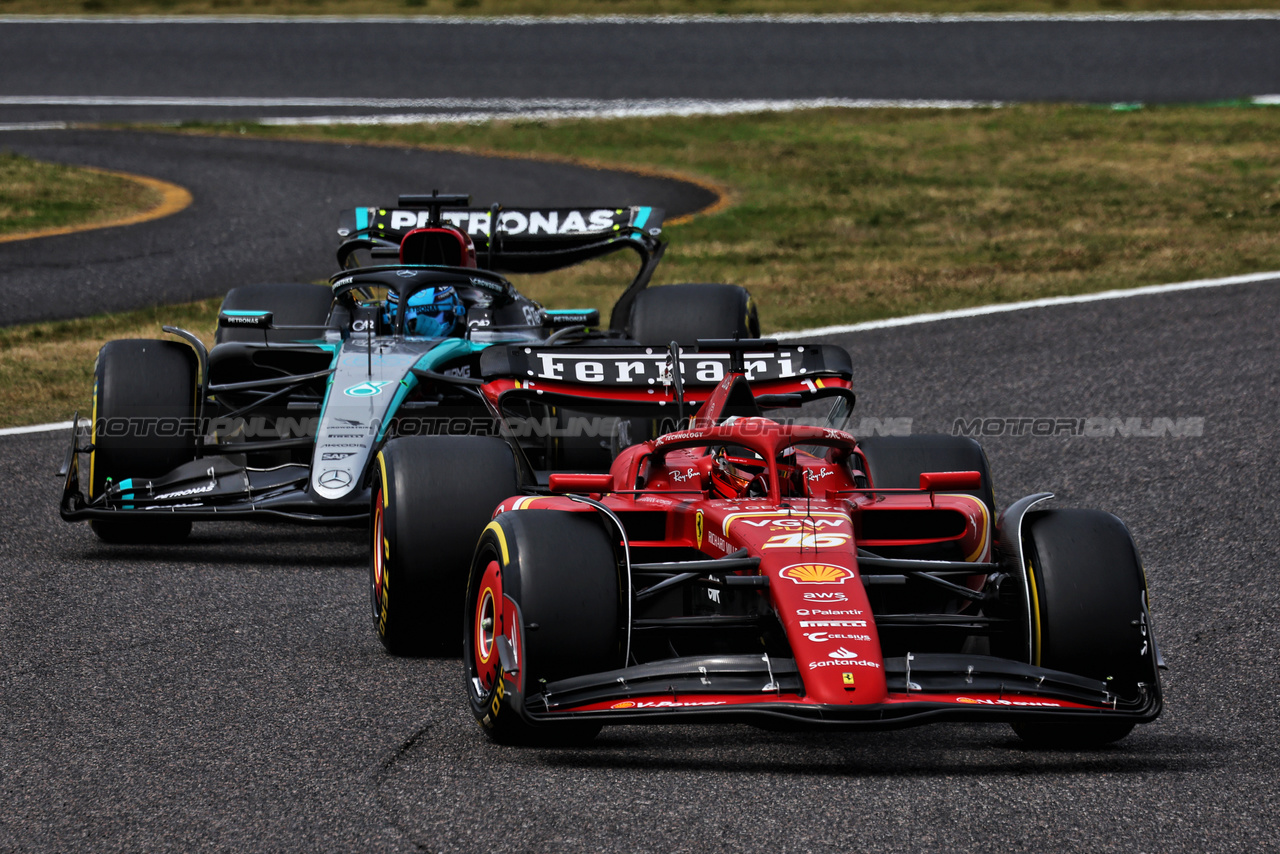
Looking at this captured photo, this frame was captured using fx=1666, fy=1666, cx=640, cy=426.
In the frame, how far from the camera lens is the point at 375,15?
99.6ft

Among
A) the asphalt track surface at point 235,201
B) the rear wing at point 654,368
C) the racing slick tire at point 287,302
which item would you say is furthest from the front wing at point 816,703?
the asphalt track surface at point 235,201

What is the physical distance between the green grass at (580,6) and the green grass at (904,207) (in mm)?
7144

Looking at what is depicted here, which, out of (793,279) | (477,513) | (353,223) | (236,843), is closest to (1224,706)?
(477,513)

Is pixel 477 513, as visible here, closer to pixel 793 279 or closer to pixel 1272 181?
pixel 793 279

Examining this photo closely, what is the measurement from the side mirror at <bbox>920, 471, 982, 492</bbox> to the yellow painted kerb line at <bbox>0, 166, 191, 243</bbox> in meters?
13.7

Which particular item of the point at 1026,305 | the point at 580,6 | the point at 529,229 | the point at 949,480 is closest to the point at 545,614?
the point at 949,480

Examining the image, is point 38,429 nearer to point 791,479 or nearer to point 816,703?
point 791,479

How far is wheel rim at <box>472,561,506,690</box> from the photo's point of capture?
16.9 feet

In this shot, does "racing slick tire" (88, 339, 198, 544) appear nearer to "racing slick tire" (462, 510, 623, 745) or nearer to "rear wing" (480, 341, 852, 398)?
"rear wing" (480, 341, 852, 398)

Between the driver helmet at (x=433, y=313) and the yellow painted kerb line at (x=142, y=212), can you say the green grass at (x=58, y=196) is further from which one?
the driver helmet at (x=433, y=313)

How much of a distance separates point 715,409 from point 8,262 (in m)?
11.7

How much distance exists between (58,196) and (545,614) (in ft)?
51.6

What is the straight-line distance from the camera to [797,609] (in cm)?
486

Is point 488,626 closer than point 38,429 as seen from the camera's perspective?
Yes
